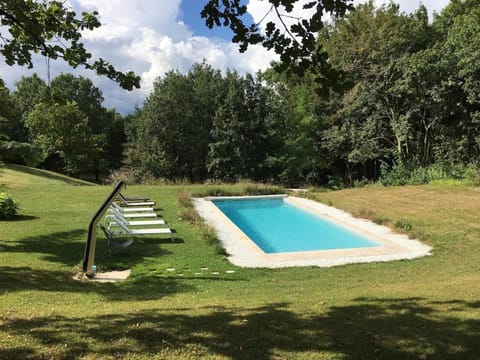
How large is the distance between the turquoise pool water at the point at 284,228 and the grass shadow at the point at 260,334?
6.49m

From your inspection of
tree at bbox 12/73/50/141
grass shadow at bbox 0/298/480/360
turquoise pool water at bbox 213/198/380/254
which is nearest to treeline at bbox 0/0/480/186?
tree at bbox 12/73/50/141

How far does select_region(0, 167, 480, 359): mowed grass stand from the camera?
9.64ft

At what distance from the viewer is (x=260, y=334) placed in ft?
10.5

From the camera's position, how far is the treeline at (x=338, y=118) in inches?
706

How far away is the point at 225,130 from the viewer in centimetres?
2484

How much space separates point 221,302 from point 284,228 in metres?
8.77

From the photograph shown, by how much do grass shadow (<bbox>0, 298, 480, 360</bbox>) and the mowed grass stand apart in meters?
0.01

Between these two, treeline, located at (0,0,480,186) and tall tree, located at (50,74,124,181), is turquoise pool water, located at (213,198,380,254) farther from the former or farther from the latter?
tall tree, located at (50,74,124,181)

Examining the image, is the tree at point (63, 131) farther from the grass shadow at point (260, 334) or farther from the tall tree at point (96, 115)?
the grass shadow at point (260, 334)

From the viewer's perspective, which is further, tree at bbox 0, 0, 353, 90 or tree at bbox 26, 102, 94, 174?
tree at bbox 26, 102, 94, 174

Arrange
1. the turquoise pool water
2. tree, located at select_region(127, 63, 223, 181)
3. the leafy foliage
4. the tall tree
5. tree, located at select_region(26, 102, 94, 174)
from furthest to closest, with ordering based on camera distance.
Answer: the tall tree < tree, located at select_region(26, 102, 94, 174) < tree, located at select_region(127, 63, 223, 181) < the turquoise pool water < the leafy foliage

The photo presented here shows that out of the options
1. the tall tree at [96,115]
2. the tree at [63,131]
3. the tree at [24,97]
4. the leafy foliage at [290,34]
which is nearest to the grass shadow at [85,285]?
the leafy foliage at [290,34]

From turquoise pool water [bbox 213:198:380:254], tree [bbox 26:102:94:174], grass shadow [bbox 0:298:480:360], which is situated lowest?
turquoise pool water [bbox 213:198:380:254]

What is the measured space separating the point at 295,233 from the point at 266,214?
3345 millimetres
